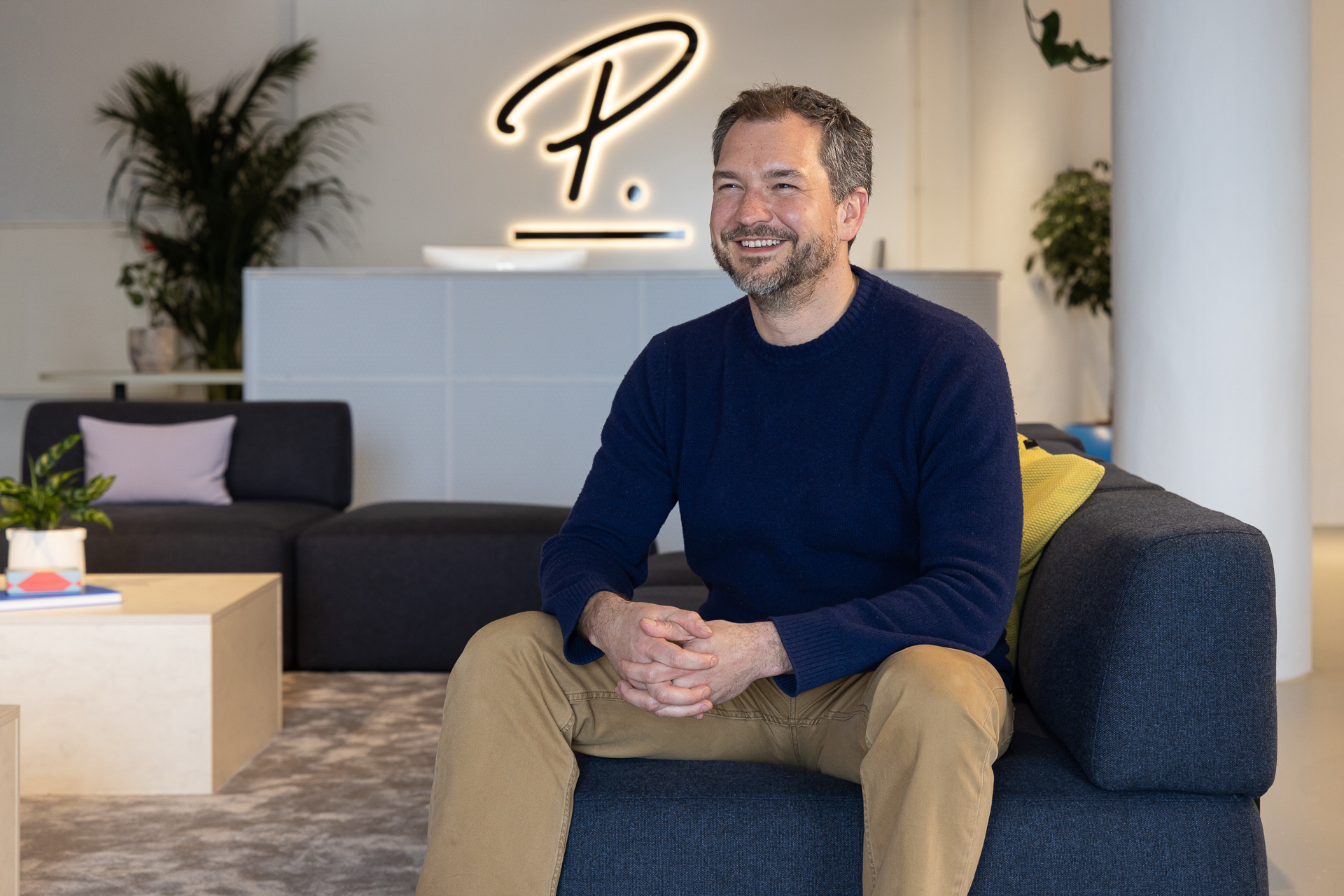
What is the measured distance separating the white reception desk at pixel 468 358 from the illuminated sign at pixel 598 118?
Answer: 233cm

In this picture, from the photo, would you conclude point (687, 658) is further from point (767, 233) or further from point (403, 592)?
point (403, 592)

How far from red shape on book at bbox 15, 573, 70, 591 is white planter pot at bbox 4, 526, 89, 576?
0.05 ft

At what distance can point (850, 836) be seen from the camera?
1.40 metres

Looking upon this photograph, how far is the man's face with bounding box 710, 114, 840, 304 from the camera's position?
1.60 meters

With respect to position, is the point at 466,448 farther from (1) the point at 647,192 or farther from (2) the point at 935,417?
(2) the point at 935,417

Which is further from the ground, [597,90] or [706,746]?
[597,90]

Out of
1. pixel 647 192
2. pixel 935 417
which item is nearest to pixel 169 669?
pixel 935 417

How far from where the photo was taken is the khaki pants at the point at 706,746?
1.24m

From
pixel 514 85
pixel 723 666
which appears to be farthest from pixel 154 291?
pixel 723 666

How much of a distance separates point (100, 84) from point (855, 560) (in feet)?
21.9

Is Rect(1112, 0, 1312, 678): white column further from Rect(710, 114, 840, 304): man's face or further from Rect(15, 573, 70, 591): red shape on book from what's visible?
Rect(15, 573, 70, 591): red shape on book

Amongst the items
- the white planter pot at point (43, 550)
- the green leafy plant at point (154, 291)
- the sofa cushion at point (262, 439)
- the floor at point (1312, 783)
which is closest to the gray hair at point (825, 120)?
the floor at point (1312, 783)

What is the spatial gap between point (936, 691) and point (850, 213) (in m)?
0.70

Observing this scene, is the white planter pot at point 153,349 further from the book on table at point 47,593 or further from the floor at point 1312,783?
the floor at point 1312,783
